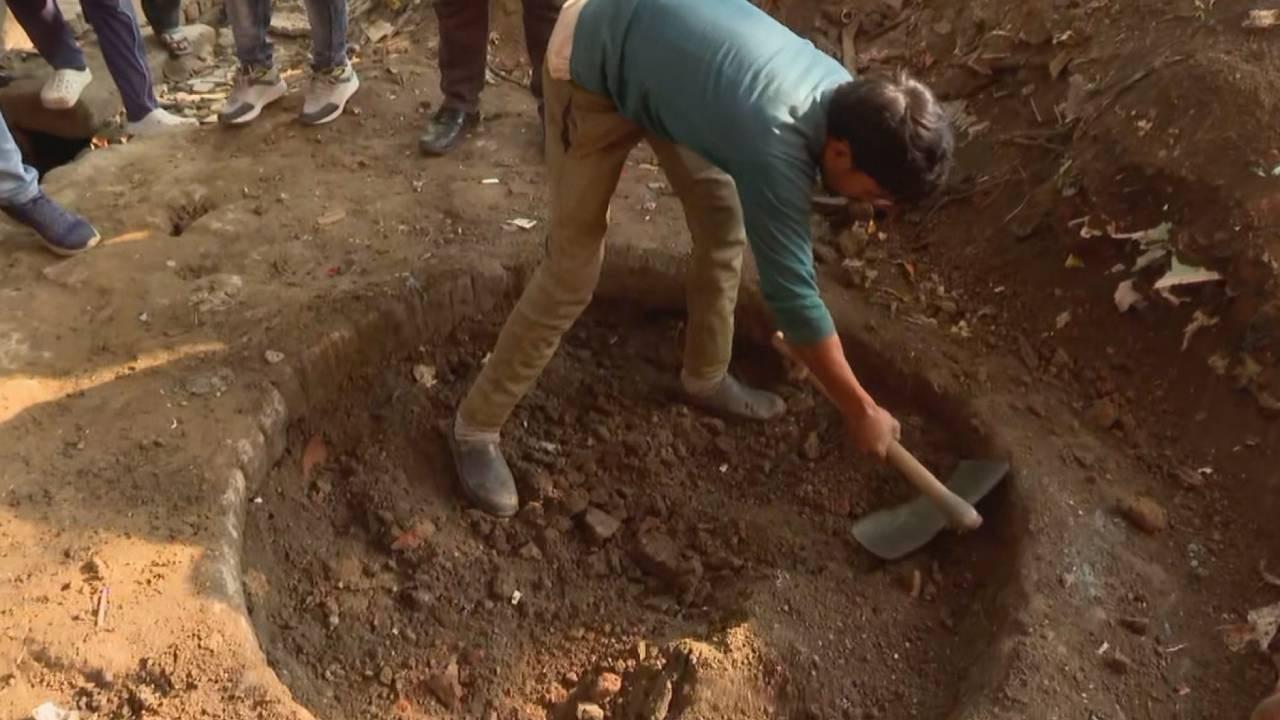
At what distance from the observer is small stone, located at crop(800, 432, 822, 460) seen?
3.10 m

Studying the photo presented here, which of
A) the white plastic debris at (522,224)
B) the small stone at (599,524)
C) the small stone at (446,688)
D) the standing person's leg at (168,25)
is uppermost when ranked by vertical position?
the white plastic debris at (522,224)

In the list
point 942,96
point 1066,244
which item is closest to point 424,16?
point 942,96

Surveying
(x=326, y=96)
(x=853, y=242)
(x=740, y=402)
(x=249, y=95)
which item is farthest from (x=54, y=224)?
(x=853, y=242)

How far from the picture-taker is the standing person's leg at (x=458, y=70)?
398 cm

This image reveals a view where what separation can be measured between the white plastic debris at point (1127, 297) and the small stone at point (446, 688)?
2038mm

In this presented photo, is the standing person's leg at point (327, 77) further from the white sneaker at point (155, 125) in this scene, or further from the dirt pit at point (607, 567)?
the dirt pit at point (607, 567)

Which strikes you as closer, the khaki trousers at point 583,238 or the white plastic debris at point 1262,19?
the khaki trousers at point 583,238

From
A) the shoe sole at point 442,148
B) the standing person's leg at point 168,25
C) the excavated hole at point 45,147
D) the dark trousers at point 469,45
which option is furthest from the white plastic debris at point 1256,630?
the standing person's leg at point 168,25

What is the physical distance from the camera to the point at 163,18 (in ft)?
17.2

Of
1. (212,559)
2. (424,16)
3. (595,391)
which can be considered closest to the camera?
(212,559)

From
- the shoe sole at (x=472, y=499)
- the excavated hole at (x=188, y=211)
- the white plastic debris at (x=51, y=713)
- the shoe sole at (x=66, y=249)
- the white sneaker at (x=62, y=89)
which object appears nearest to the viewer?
the white plastic debris at (x=51, y=713)

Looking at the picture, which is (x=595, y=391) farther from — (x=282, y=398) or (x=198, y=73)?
(x=198, y=73)

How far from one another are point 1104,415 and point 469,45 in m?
2.57

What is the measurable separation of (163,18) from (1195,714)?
5.11m
